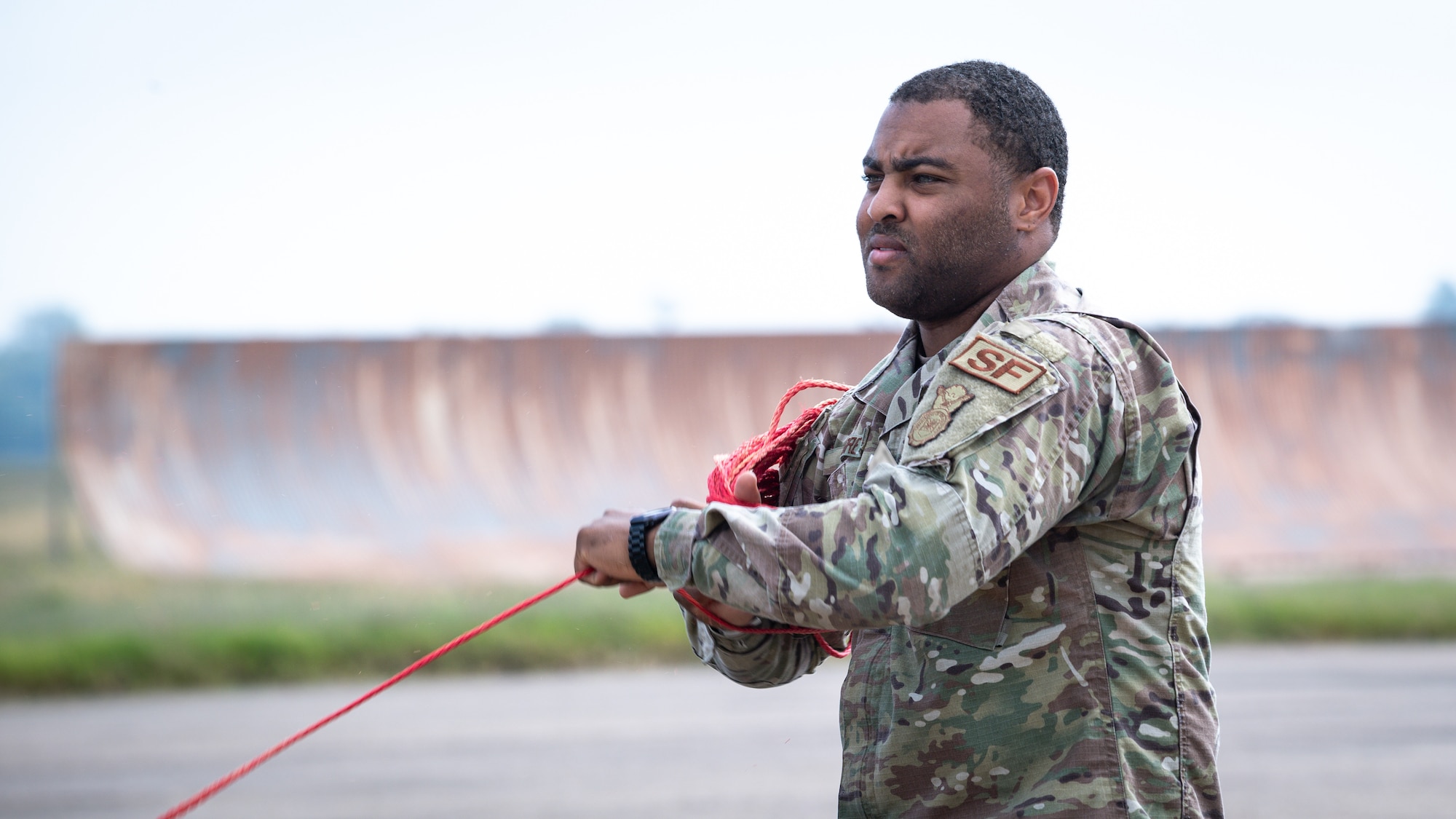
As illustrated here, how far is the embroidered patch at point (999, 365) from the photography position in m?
1.60

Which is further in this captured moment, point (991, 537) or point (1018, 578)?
point (1018, 578)

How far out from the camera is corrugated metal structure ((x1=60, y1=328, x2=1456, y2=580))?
10.5 metres

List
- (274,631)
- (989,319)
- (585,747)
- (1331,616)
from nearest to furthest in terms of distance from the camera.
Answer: (989,319), (585,747), (274,631), (1331,616)

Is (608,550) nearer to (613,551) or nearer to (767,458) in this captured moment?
(613,551)

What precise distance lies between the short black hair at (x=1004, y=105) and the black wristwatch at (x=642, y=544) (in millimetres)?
730

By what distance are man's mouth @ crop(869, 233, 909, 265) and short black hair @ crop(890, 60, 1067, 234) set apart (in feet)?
0.64

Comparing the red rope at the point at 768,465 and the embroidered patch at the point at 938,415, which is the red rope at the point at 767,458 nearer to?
the red rope at the point at 768,465

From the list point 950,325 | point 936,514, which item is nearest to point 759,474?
point 950,325

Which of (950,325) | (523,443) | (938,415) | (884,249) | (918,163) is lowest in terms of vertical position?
(523,443)

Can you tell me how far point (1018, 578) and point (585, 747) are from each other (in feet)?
16.2

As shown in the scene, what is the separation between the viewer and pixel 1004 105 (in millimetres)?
1896

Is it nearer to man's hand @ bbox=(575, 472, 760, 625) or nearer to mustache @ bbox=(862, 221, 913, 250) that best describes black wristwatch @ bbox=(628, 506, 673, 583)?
man's hand @ bbox=(575, 472, 760, 625)

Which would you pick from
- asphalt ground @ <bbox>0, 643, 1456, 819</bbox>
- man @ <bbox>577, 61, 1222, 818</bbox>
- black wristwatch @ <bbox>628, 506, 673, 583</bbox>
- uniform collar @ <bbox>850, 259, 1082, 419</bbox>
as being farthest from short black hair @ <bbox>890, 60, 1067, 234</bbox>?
asphalt ground @ <bbox>0, 643, 1456, 819</bbox>

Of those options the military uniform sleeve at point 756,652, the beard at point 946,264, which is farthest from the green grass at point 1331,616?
the beard at point 946,264
